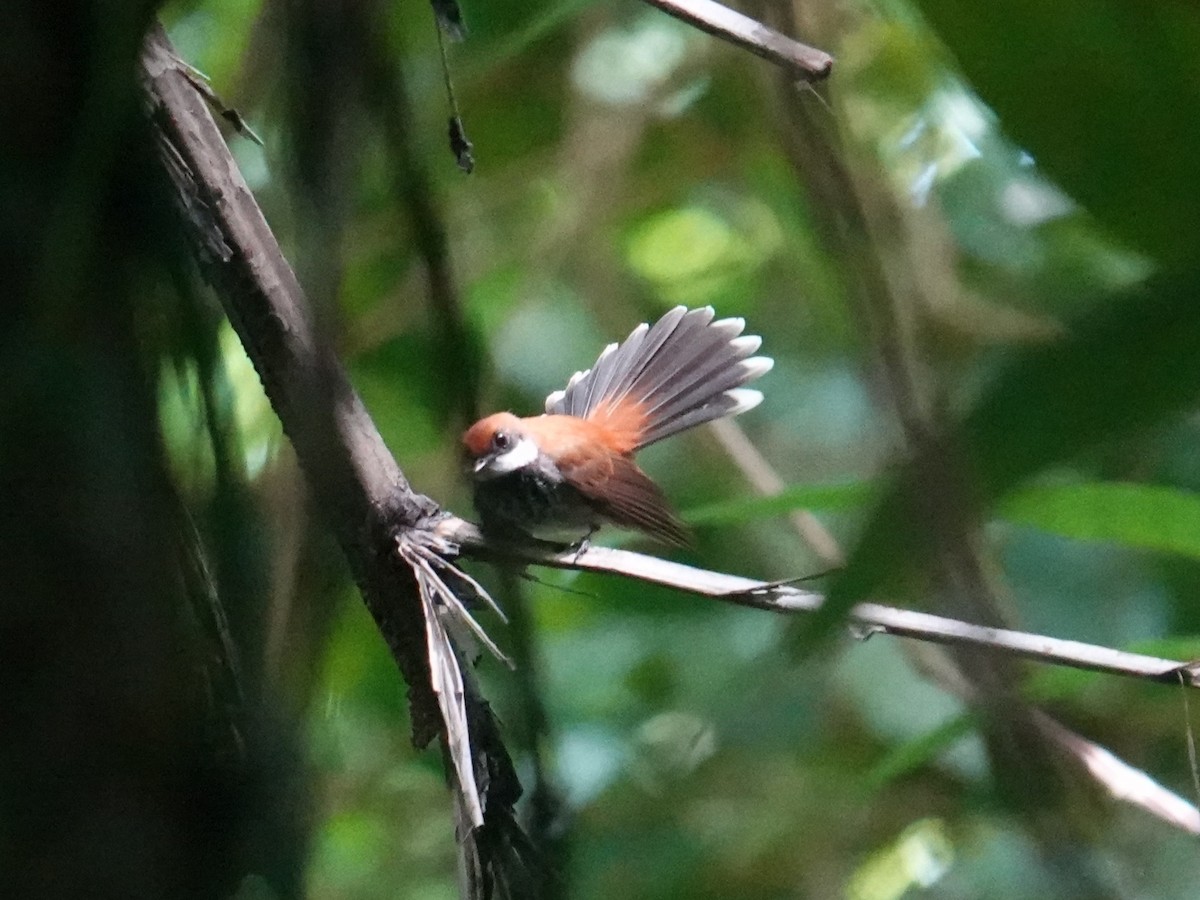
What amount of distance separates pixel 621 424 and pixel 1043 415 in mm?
1418

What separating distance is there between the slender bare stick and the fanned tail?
93 centimetres

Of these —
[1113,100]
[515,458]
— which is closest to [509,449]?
[515,458]

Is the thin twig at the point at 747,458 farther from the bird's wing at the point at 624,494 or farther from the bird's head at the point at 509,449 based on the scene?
the bird's head at the point at 509,449

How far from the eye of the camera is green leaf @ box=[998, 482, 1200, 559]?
2.83ft

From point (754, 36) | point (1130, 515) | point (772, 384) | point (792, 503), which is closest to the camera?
point (754, 36)

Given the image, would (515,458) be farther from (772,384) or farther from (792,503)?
(772,384)

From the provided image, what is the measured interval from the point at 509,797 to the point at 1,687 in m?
0.34

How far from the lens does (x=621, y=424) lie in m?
1.64

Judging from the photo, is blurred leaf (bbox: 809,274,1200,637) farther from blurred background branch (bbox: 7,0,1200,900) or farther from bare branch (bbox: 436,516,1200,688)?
bare branch (bbox: 436,516,1200,688)

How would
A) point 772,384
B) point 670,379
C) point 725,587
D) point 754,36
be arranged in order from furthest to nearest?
point 772,384 → point 670,379 → point 725,587 → point 754,36

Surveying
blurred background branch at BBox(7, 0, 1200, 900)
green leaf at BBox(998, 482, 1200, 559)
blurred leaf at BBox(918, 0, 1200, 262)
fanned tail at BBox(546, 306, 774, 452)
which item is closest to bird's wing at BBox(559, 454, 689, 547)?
fanned tail at BBox(546, 306, 774, 452)

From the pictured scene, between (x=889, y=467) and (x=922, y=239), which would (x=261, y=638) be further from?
(x=922, y=239)

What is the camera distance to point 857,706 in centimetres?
154

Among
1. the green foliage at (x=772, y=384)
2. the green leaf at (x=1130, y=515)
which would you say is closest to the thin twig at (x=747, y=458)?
the green foliage at (x=772, y=384)
